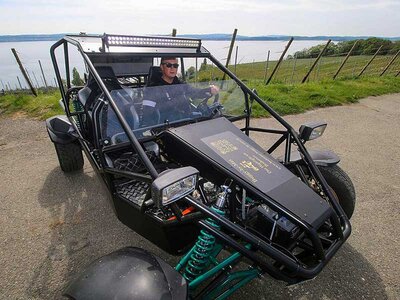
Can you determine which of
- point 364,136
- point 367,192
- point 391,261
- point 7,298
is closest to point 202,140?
point 7,298

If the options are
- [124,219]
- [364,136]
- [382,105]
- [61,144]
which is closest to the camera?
[124,219]

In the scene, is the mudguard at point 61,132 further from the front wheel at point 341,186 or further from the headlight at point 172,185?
the front wheel at point 341,186

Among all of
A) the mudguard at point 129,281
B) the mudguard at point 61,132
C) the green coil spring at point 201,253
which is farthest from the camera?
the mudguard at point 61,132

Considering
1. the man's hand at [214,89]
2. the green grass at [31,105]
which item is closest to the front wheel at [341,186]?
the man's hand at [214,89]

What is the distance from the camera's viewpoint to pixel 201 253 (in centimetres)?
166

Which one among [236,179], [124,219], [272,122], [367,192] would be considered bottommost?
[272,122]

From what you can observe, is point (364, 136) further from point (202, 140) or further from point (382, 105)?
point (202, 140)

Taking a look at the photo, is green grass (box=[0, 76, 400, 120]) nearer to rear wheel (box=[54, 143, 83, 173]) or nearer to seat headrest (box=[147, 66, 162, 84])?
rear wheel (box=[54, 143, 83, 173])

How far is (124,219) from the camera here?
2.17 meters

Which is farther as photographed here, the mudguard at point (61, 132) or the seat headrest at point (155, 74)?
the mudguard at point (61, 132)

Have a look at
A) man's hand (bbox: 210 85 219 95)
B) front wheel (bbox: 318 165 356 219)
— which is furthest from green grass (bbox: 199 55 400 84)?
front wheel (bbox: 318 165 356 219)

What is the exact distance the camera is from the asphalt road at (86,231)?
7.09ft

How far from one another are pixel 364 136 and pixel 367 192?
275 cm

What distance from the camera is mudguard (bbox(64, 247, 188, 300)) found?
1.29 meters
